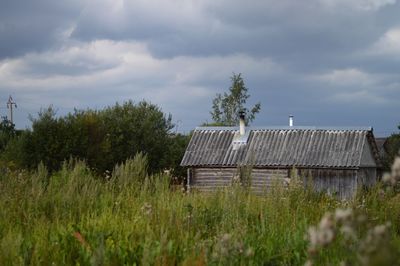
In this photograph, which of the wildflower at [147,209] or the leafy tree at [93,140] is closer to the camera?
the wildflower at [147,209]

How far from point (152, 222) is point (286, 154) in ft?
79.2

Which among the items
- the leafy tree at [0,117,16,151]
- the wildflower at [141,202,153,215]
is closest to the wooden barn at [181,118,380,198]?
the leafy tree at [0,117,16,151]

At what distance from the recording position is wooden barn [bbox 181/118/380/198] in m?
30.2

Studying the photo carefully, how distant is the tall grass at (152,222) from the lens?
A: 18.9 ft

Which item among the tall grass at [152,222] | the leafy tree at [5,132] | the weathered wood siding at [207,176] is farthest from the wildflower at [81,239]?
the leafy tree at [5,132]

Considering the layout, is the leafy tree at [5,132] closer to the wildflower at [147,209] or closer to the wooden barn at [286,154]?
the wooden barn at [286,154]

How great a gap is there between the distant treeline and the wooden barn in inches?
87.1

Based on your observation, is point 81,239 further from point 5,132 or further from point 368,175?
point 5,132

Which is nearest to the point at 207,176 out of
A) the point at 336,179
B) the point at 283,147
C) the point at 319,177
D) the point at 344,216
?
the point at 283,147

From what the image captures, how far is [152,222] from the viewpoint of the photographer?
7527mm

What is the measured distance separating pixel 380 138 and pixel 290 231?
50139 mm

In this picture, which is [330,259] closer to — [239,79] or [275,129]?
[275,129]

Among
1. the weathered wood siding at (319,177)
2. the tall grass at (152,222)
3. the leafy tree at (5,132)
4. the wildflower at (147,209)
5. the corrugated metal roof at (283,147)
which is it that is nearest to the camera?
the tall grass at (152,222)

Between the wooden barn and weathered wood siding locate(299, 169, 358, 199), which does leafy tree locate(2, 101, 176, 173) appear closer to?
the wooden barn
